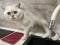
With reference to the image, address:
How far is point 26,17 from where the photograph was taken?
106 centimetres

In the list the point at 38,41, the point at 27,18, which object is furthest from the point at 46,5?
the point at 38,41

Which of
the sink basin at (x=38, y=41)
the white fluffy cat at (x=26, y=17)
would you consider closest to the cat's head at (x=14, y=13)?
the white fluffy cat at (x=26, y=17)

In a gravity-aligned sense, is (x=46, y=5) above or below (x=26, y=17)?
above

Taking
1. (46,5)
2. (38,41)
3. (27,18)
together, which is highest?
(46,5)

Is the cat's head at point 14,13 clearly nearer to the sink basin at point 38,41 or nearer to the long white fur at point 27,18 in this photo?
the long white fur at point 27,18

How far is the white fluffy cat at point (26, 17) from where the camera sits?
3.29ft

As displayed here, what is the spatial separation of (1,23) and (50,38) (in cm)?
65

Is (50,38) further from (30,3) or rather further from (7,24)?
(7,24)

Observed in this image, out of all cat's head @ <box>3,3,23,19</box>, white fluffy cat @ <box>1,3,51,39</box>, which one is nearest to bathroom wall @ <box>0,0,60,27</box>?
white fluffy cat @ <box>1,3,51,39</box>

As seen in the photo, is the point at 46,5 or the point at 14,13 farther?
the point at 46,5

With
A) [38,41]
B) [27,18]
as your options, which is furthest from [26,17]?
[38,41]

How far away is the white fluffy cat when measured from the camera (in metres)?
1.00

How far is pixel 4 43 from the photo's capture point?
94 centimetres

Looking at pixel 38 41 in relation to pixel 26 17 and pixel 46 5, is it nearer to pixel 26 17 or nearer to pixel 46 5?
pixel 26 17
